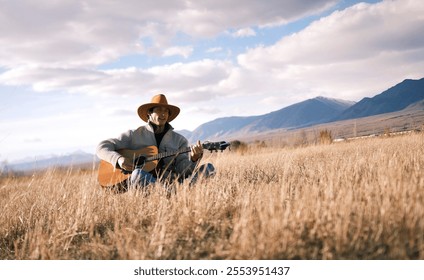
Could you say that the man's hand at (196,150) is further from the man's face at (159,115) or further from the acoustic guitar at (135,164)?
the man's face at (159,115)

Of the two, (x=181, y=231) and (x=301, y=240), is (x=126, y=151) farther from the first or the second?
(x=301, y=240)

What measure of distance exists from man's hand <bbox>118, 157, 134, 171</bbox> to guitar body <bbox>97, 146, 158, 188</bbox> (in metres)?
0.09

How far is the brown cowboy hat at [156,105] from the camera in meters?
5.05

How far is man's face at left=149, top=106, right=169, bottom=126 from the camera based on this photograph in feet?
16.7

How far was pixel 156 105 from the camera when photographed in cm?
509

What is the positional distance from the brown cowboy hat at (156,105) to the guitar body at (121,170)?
1.95 feet

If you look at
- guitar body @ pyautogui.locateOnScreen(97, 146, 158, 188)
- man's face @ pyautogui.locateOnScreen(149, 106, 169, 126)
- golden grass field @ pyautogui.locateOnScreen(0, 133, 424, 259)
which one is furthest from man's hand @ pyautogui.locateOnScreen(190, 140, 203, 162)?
golden grass field @ pyautogui.locateOnScreen(0, 133, 424, 259)

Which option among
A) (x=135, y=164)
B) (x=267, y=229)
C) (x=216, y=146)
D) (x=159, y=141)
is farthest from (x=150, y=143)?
(x=267, y=229)

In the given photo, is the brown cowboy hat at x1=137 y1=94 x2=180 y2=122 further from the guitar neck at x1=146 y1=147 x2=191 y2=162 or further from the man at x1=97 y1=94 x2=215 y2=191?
the guitar neck at x1=146 y1=147 x2=191 y2=162

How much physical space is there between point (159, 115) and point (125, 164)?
0.89m

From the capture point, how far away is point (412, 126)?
1140 centimetres

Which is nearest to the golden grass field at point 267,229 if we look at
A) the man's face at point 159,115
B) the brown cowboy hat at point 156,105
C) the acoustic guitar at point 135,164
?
the acoustic guitar at point 135,164
